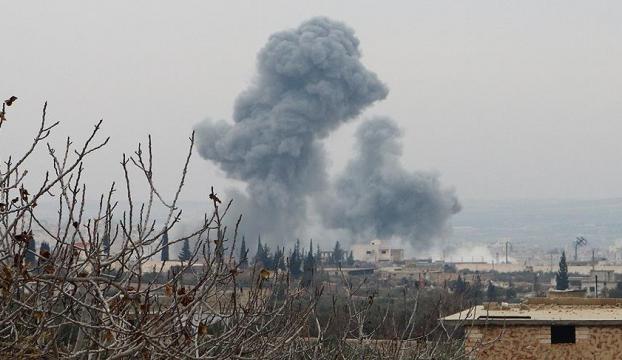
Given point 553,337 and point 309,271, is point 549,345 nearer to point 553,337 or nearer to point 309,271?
point 553,337

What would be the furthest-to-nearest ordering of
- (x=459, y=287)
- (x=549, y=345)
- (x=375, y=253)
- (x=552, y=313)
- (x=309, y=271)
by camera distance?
(x=375, y=253), (x=459, y=287), (x=309, y=271), (x=552, y=313), (x=549, y=345)

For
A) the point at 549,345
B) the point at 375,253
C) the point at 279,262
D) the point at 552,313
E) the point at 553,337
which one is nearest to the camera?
the point at 279,262

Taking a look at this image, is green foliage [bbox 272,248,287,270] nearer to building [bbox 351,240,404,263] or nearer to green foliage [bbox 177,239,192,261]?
green foliage [bbox 177,239,192,261]

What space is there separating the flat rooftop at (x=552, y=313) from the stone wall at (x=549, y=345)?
12 centimetres

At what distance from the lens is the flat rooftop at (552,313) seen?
14109mm

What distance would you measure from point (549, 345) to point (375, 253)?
319 feet

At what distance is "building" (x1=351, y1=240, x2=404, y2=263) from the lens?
365 feet

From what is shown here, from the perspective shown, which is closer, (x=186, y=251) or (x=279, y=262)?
(x=279, y=262)

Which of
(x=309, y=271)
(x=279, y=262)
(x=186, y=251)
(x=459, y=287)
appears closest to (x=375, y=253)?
(x=459, y=287)

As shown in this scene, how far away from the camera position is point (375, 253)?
4382 inches

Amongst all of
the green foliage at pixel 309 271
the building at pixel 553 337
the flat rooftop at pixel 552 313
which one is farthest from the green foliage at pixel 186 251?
the building at pixel 553 337

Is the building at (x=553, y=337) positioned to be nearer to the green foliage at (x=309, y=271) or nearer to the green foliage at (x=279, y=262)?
the green foliage at (x=309, y=271)

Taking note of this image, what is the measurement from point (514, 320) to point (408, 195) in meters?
76.0

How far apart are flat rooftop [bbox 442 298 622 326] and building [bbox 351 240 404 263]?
90557mm
